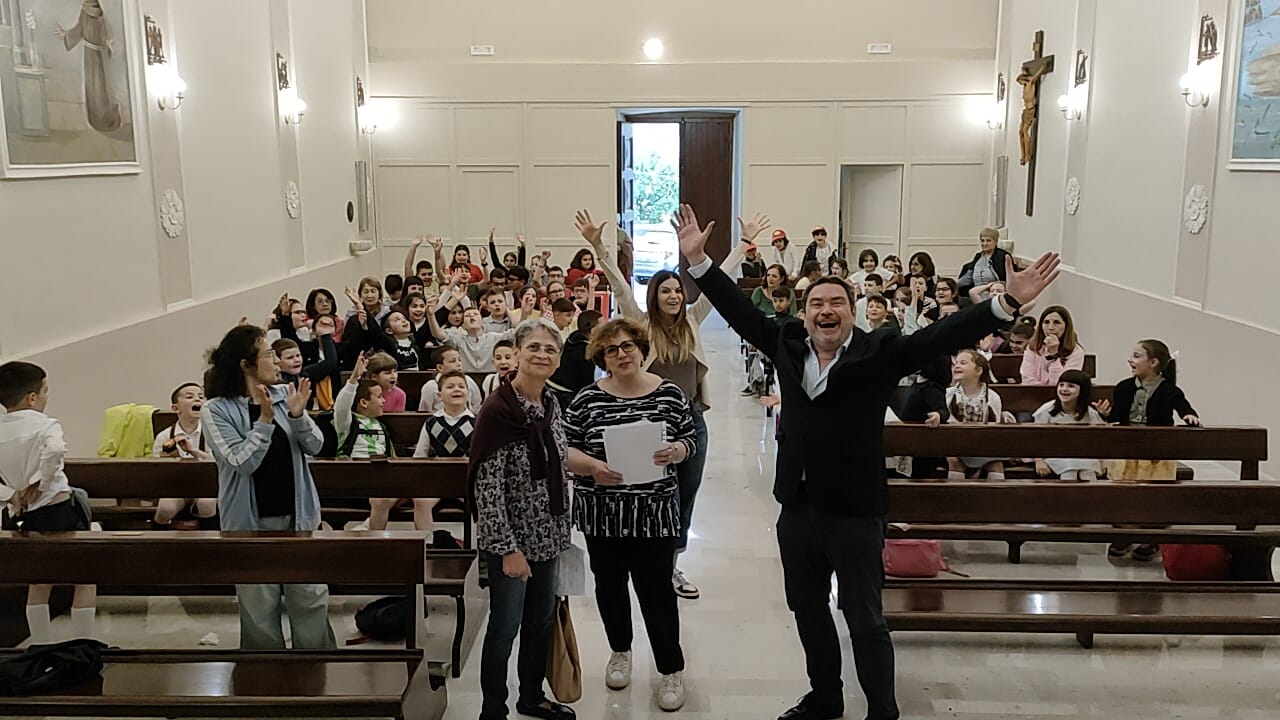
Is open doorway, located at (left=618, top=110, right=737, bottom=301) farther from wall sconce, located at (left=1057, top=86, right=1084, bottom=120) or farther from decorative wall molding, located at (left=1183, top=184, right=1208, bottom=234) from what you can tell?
decorative wall molding, located at (left=1183, top=184, right=1208, bottom=234)

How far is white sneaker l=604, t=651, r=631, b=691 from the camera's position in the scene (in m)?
4.28

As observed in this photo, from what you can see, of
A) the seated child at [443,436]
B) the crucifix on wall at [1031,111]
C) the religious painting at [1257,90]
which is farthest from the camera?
the crucifix on wall at [1031,111]

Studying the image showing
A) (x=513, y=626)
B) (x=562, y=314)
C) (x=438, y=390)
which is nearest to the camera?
(x=513, y=626)

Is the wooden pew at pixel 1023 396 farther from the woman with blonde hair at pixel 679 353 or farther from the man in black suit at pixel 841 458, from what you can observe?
the man in black suit at pixel 841 458

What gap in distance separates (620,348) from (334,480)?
176cm

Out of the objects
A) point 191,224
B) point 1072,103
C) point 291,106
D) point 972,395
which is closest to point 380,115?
point 291,106

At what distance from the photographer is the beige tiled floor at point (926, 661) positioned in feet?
13.6

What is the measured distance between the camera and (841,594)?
12.1 ft

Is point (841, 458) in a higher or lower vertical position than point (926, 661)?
higher

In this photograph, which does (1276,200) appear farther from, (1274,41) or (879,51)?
(879,51)

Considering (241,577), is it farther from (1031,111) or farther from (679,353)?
(1031,111)

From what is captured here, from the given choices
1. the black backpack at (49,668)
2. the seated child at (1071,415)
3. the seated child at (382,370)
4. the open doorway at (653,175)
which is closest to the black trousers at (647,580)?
the black backpack at (49,668)

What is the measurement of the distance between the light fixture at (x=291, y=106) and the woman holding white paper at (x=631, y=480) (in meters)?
Answer: 9.03

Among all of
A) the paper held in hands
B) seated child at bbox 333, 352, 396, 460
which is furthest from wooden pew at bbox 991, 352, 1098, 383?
the paper held in hands
